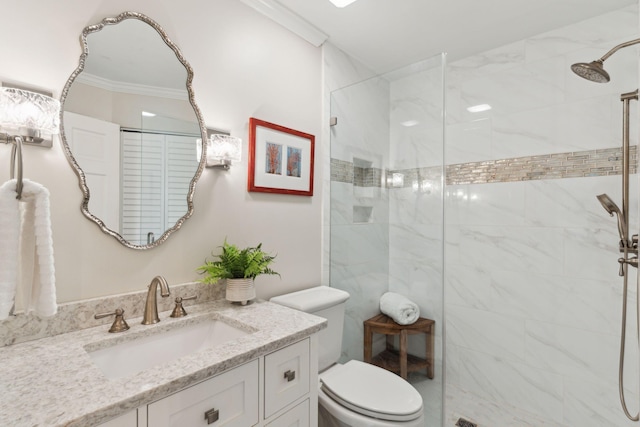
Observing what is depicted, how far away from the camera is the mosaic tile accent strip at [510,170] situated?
5.96 feet

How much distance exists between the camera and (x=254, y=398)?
40.0 inches

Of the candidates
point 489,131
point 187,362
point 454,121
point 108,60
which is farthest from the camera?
point 454,121

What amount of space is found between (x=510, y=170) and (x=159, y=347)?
2.32 meters

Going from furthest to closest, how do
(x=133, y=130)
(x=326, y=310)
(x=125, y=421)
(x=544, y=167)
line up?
(x=544, y=167) → (x=326, y=310) → (x=133, y=130) → (x=125, y=421)

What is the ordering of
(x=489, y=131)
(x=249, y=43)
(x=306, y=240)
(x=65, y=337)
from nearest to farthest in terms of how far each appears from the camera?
(x=65, y=337) → (x=249, y=43) → (x=306, y=240) → (x=489, y=131)

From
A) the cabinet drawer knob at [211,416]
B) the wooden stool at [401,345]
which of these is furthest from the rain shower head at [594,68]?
the cabinet drawer knob at [211,416]

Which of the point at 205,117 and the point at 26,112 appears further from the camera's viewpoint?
the point at 205,117

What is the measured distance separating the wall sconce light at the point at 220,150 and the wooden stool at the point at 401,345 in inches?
53.8

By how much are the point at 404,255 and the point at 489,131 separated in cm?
116

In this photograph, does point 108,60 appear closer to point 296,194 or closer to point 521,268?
point 296,194

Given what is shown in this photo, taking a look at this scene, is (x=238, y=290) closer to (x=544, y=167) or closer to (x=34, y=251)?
(x=34, y=251)

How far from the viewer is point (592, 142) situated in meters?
1.89

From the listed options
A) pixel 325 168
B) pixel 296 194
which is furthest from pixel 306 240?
pixel 325 168

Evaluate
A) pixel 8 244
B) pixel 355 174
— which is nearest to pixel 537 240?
pixel 355 174
